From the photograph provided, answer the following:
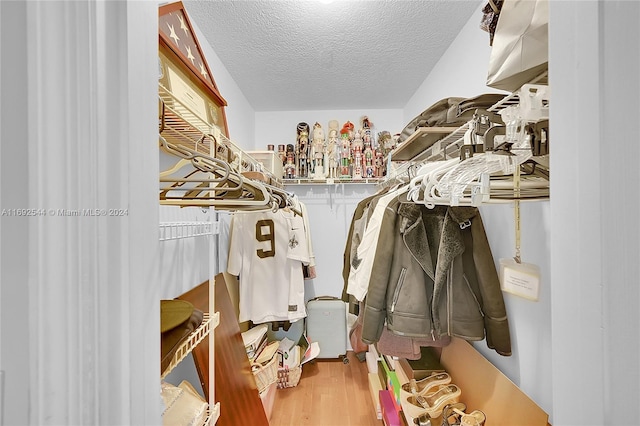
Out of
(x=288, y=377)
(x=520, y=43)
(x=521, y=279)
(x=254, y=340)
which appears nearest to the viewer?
(x=520, y=43)

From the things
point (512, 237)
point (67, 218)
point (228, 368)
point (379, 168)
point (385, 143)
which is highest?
point (385, 143)

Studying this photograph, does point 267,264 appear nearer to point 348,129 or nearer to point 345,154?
point 345,154

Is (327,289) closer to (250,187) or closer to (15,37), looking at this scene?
(250,187)

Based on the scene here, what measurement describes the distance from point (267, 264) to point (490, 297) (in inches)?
59.2

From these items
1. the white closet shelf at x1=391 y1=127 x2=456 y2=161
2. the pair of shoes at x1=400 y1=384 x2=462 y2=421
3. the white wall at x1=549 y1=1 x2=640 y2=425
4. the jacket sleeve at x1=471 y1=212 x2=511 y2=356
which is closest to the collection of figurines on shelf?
the white closet shelf at x1=391 y1=127 x2=456 y2=161

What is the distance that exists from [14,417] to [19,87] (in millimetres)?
364

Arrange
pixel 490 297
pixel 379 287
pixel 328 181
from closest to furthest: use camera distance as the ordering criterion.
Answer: pixel 490 297 → pixel 379 287 → pixel 328 181

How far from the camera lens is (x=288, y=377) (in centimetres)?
248

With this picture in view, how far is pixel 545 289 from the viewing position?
1150mm

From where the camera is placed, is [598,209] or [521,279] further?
[521,279]

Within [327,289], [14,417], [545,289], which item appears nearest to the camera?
[14,417]

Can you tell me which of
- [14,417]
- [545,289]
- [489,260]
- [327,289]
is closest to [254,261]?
[327,289]

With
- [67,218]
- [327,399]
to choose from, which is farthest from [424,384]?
[67,218]

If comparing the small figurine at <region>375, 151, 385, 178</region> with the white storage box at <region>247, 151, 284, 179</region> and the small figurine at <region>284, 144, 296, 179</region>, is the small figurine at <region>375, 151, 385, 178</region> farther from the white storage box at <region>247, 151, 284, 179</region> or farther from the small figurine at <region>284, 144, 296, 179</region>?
the white storage box at <region>247, 151, 284, 179</region>
